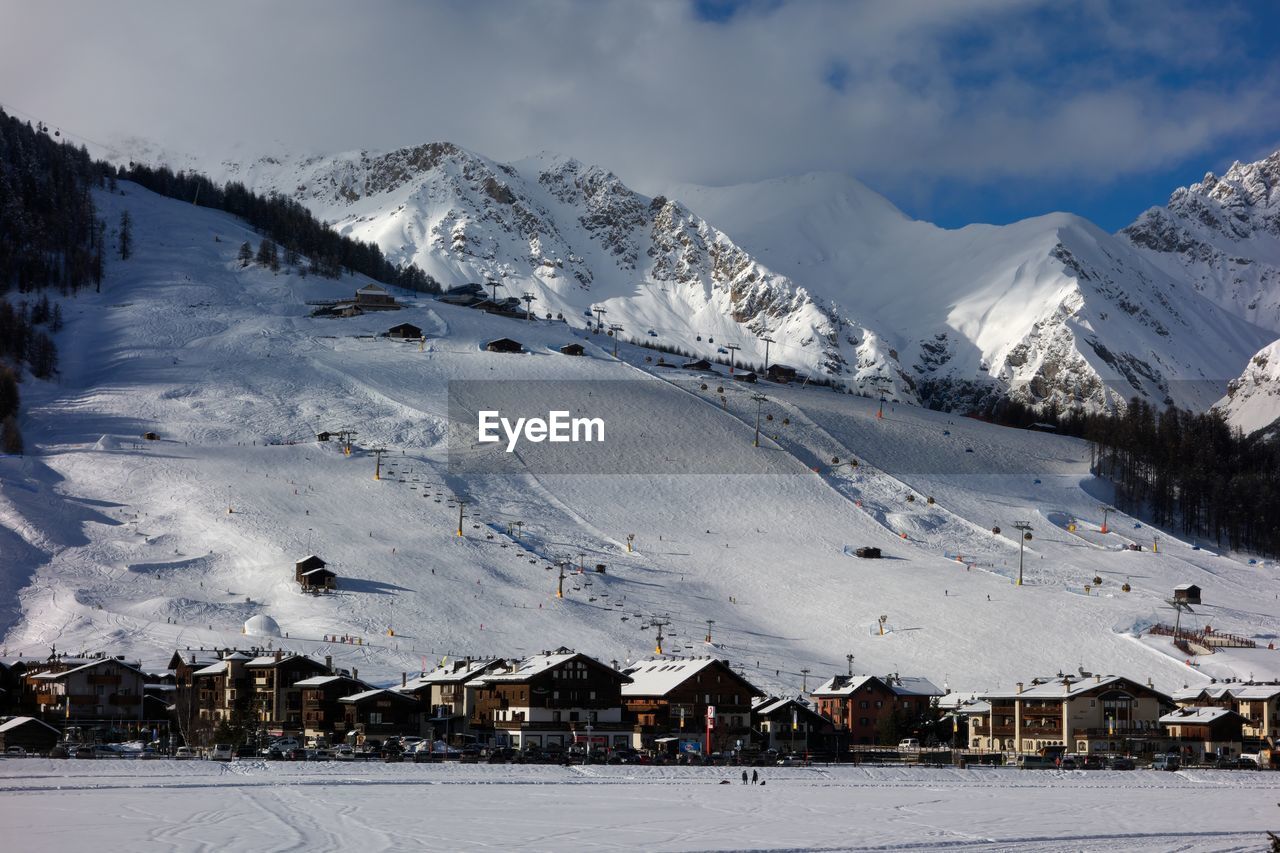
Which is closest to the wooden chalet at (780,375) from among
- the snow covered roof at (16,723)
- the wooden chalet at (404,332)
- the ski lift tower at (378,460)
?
the wooden chalet at (404,332)

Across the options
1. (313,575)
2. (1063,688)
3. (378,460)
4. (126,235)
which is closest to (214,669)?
(313,575)

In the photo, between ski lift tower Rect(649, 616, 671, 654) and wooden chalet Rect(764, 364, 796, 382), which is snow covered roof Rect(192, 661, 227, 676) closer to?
ski lift tower Rect(649, 616, 671, 654)

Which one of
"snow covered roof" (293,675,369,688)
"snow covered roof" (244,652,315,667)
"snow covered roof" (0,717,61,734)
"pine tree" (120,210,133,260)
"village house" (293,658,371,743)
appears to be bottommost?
"snow covered roof" (0,717,61,734)

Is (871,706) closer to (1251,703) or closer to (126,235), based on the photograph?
(1251,703)

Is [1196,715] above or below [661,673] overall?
below

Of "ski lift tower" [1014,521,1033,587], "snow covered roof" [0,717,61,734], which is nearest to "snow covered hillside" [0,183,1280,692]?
"ski lift tower" [1014,521,1033,587]

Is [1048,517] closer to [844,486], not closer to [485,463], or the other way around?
[844,486]

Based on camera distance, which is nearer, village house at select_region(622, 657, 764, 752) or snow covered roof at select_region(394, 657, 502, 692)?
Answer: village house at select_region(622, 657, 764, 752)
